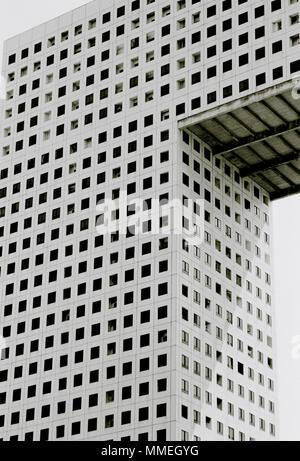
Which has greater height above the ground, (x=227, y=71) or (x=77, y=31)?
(x=77, y=31)

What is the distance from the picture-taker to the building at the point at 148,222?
5131 cm

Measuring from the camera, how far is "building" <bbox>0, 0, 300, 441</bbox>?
51.3 meters

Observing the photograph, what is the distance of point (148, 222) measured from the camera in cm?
5356

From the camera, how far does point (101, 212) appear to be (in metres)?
55.9

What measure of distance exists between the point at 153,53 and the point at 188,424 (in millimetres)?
19868

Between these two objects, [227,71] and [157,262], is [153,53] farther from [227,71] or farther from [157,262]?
[157,262]

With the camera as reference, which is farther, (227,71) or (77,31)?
(77,31)

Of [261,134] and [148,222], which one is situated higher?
[261,134]

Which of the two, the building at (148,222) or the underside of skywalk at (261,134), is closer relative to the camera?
the building at (148,222)

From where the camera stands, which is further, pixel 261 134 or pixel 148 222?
pixel 261 134

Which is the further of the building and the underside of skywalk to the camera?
the underside of skywalk
